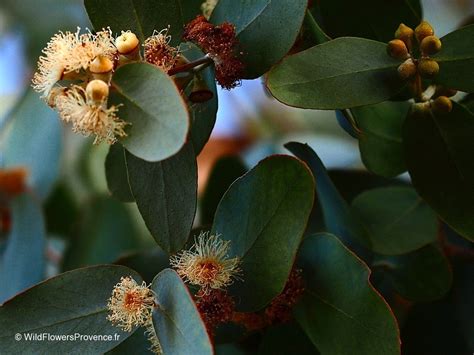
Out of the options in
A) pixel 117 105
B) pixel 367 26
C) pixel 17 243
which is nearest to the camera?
pixel 117 105

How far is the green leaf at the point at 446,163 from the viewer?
0.58m

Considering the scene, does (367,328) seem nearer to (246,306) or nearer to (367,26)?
(246,306)

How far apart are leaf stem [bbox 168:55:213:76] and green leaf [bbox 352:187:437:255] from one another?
0.25m

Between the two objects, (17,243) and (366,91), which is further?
(17,243)

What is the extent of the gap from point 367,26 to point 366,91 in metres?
0.09

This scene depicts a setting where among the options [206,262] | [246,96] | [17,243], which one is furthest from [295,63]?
[246,96]

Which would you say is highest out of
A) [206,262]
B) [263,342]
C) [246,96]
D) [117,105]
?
[117,105]

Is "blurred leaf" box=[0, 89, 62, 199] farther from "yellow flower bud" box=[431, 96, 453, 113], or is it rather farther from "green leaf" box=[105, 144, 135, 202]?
"yellow flower bud" box=[431, 96, 453, 113]

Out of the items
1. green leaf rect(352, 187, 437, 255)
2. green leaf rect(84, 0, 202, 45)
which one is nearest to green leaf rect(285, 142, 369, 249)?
green leaf rect(352, 187, 437, 255)

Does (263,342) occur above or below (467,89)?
below

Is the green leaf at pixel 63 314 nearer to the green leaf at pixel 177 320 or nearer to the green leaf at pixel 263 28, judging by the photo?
→ the green leaf at pixel 177 320

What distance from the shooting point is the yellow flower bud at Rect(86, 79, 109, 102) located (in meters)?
0.49

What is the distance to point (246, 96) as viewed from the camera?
1860 millimetres

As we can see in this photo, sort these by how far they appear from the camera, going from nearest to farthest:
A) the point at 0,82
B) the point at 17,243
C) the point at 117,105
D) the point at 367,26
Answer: the point at 117,105, the point at 367,26, the point at 17,243, the point at 0,82
